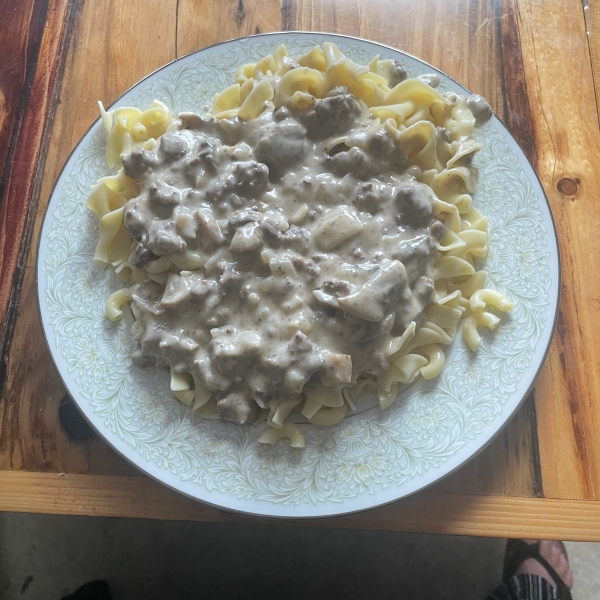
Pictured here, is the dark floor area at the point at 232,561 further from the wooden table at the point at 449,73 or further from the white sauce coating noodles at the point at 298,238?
the white sauce coating noodles at the point at 298,238

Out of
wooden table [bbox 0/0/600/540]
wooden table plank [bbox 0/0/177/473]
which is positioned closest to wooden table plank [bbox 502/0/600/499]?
wooden table [bbox 0/0/600/540]

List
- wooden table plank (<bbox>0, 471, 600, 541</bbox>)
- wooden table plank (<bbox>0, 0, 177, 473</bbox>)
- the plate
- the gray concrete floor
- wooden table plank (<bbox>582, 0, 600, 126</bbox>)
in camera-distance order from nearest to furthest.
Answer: the plate < wooden table plank (<bbox>0, 471, 600, 541</bbox>) < wooden table plank (<bbox>0, 0, 177, 473</bbox>) < wooden table plank (<bbox>582, 0, 600, 126</bbox>) < the gray concrete floor

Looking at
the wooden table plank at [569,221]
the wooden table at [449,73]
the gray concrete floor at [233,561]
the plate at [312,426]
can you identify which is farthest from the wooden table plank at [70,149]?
the wooden table plank at [569,221]

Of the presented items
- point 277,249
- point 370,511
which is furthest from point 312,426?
point 277,249

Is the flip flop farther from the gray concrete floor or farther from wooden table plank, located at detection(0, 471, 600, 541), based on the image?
wooden table plank, located at detection(0, 471, 600, 541)

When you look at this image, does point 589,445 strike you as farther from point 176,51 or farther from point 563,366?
point 176,51

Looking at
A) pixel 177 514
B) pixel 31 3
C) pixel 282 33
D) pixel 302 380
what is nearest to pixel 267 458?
pixel 302 380

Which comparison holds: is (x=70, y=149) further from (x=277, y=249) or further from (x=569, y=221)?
Result: (x=569, y=221)
